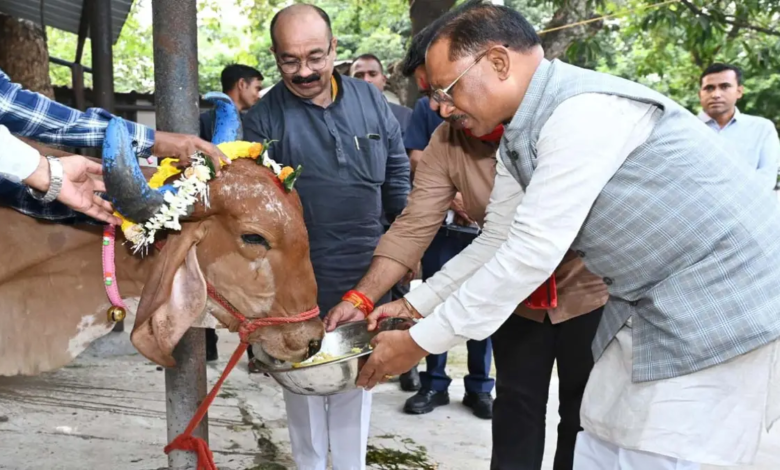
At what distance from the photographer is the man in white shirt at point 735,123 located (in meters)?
6.06

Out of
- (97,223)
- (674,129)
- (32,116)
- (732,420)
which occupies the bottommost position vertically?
(732,420)

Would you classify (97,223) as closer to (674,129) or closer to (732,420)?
(674,129)

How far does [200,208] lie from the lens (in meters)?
2.54

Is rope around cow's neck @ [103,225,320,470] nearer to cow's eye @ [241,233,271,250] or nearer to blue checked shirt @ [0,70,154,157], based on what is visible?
cow's eye @ [241,233,271,250]

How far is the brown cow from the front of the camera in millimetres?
2535

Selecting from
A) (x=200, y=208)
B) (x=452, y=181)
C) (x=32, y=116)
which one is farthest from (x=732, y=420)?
(x=32, y=116)

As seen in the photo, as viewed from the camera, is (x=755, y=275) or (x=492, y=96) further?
(x=492, y=96)

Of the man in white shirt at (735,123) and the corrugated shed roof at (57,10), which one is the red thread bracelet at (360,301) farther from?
the corrugated shed roof at (57,10)

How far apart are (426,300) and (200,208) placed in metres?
0.92

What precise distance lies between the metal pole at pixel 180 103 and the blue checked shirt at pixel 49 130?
0.26 meters

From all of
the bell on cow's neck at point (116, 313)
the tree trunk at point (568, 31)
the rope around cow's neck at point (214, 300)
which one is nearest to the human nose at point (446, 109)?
the rope around cow's neck at point (214, 300)

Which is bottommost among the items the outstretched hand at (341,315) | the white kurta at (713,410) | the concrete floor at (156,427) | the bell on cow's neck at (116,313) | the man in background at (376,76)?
the concrete floor at (156,427)

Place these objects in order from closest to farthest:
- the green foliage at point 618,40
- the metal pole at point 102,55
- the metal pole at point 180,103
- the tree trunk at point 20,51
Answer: the metal pole at point 180,103
the metal pole at point 102,55
the tree trunk at point 20,51
the green foliage at point 618,40

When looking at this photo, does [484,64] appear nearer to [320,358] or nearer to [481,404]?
Result: [320,358]
